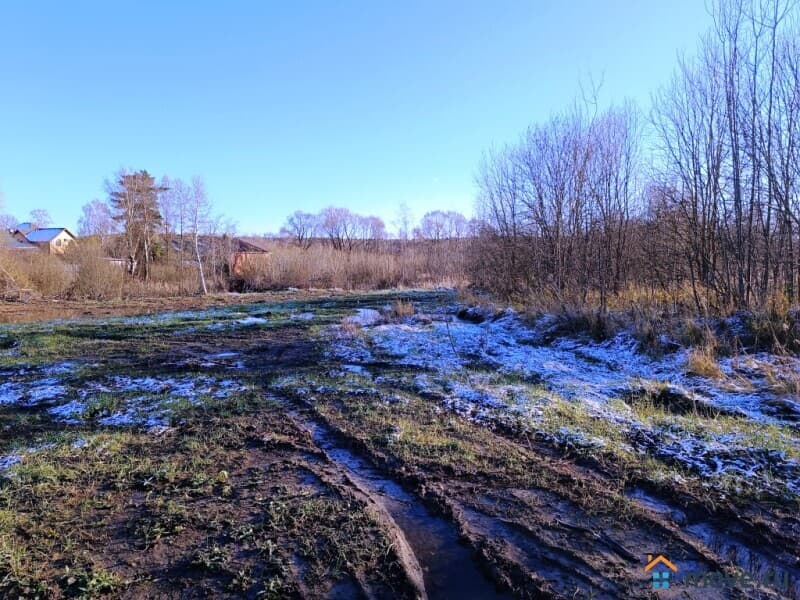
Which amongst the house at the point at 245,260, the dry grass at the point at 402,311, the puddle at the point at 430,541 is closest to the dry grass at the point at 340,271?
the house at the point at 245,260

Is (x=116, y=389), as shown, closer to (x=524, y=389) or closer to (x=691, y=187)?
(x=524, y=389)

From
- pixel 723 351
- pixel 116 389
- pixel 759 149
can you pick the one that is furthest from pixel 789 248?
pixel 116 389

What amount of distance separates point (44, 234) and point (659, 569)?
73.2 meters

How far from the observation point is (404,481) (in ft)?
11.5

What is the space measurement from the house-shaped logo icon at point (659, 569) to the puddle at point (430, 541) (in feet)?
2.74

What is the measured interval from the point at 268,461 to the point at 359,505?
47.5 inches

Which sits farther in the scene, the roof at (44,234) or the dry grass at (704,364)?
the roof at (44,234)

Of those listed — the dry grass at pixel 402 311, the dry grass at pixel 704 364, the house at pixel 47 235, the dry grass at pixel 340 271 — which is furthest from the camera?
the house at pixel 47 235

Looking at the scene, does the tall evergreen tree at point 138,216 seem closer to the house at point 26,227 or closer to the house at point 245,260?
the house at point 245,260

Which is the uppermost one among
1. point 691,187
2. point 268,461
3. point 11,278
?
point 691,187

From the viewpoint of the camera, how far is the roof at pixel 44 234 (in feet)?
179

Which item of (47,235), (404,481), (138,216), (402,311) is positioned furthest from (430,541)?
(47,235)

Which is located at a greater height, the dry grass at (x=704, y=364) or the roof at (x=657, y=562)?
the dry grass at (x=704, y=364)

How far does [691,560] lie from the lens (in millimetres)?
2453
